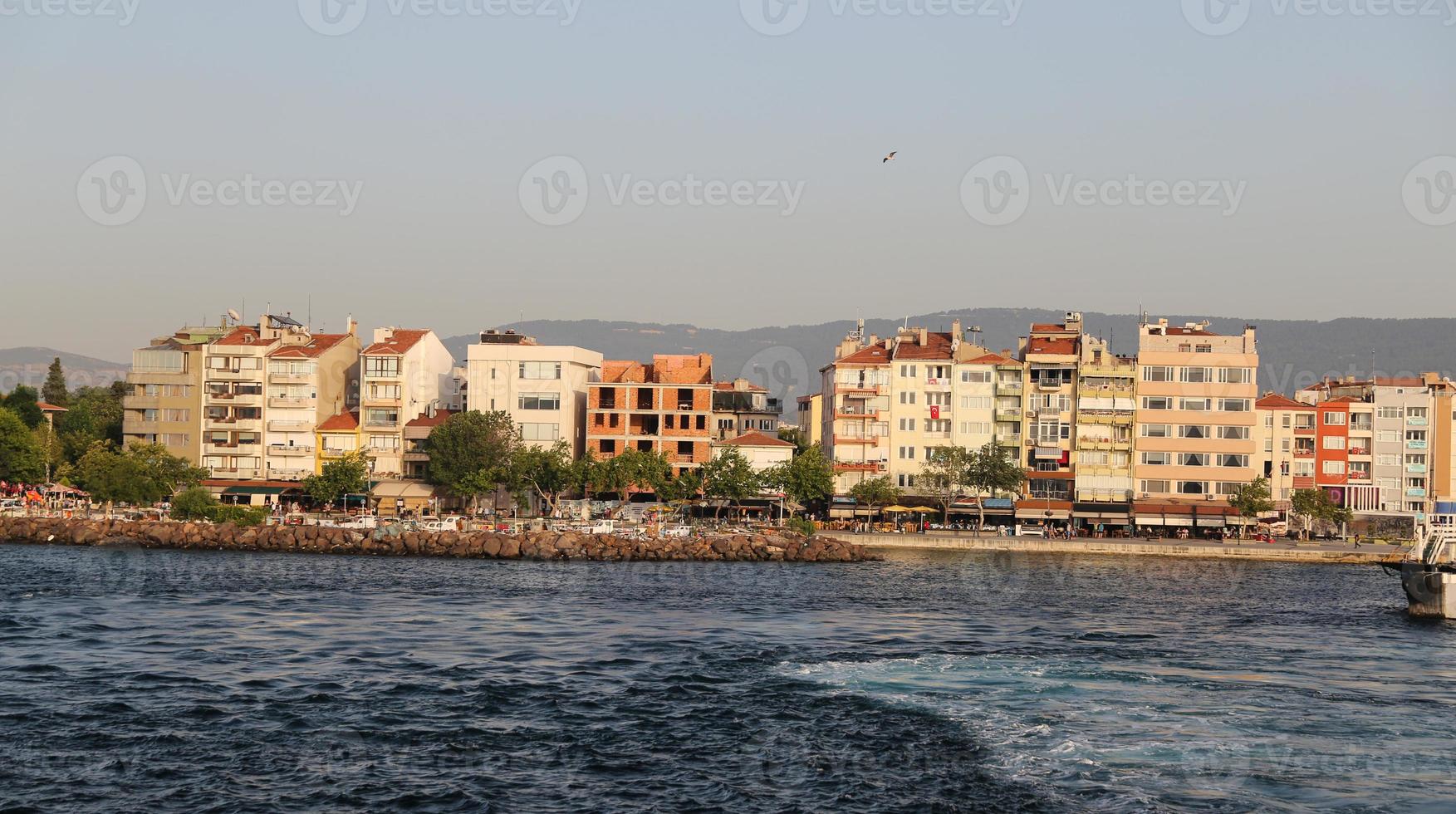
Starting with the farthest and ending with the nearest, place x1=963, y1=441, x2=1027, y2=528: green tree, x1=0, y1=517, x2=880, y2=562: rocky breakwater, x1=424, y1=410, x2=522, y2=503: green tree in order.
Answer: x1=963, y1=441, x2=1027, y2=528: green tree < x1=424, y1=410, x2=522, y2=503: green tree < x1=0, y1=517, x2=880, y2=562: rocky breakwater

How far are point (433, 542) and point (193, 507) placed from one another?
54.2 ft

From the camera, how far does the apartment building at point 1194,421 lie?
88688 millimetres

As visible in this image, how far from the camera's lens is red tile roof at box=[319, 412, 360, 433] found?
91.9 meters

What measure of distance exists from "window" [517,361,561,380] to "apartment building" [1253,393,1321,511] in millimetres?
46345

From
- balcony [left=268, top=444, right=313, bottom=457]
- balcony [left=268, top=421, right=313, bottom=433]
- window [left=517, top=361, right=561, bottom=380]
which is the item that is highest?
window [left=517, top=361, right=561, bottom=380]

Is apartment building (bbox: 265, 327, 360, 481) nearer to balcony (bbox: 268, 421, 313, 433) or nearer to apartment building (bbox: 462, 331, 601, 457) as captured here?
balcony (bbox: 268, 421, 313, 433)

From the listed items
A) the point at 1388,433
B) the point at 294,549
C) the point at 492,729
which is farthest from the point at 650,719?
the point at 1388,433

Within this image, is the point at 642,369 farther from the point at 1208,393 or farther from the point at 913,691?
the point at 913,691

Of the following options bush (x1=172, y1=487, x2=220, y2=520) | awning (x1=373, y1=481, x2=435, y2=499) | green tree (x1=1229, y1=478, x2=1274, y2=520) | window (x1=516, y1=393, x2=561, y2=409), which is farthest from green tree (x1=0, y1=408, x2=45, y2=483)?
green tree (x1=1229, y1=478, x2=1274, y2=520)

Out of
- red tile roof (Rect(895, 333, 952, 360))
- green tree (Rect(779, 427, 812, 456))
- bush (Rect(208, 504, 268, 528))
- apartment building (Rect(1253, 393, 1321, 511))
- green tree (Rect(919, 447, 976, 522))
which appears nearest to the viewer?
bush (Rect(208, 504, 268, 528))

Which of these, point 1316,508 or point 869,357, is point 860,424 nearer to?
point 869,357

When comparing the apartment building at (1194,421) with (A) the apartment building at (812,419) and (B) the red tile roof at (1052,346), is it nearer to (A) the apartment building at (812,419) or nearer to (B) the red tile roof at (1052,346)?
(B) the red tile roof at (1052,346)

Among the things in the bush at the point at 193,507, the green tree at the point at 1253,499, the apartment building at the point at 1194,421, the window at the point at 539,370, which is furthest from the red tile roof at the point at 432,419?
the green tree at the point at 1253,499

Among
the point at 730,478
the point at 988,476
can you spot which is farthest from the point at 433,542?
the point at 988,476
